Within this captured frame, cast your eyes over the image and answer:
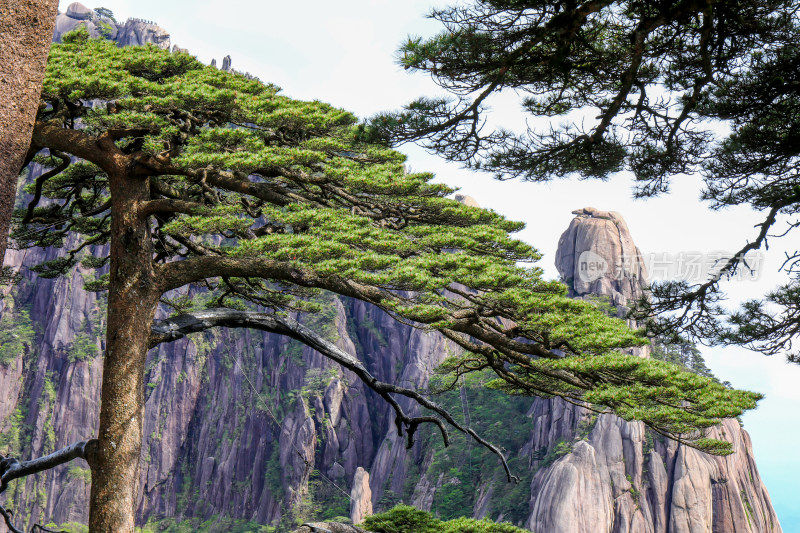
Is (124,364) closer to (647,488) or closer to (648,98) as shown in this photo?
(648,98)

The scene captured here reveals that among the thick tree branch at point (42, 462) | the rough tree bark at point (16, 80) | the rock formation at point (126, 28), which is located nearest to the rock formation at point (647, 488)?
the thick tree branch at point (42, 462)

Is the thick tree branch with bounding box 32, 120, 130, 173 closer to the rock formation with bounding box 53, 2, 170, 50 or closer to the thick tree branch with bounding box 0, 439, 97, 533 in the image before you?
the thick tree branch with bounding box 0, 439, 97, 533

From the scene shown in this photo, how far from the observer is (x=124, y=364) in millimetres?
6148

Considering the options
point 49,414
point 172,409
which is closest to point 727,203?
point 172,409

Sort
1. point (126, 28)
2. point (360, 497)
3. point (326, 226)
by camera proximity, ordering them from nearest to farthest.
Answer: point (326, 226) < point (360, 497) < point (126, 28)

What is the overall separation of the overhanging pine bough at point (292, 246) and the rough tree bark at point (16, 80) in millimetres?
2091

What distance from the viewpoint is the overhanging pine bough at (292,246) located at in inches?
206

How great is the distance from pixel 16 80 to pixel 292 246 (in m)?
2.34

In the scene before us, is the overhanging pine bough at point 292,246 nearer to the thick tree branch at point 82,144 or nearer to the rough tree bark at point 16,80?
the thick tree branch at point 82,144

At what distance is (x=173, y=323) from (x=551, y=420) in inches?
1184

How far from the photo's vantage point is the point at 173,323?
6.72 metres

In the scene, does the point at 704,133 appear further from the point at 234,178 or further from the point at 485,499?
the point at 485,499

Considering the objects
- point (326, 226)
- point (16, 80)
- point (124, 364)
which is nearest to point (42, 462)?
point (124, 364)

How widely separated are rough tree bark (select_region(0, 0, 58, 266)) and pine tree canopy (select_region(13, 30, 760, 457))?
210 cm
